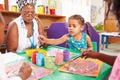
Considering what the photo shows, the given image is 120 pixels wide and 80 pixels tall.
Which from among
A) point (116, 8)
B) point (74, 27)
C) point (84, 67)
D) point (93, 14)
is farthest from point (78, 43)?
point (93, 14)

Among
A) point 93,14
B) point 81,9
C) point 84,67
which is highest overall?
point 81,9

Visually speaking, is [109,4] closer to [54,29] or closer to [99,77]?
[99,77]

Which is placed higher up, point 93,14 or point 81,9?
point 81,9

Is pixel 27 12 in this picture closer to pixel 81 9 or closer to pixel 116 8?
pixel 116 8

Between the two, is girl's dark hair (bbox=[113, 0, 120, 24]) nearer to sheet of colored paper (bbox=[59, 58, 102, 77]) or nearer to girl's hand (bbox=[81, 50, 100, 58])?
sheet of colored paper (bbox=[59, 58, 102, 77])

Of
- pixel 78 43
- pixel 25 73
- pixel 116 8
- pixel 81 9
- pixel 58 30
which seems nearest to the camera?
pixel 116 8

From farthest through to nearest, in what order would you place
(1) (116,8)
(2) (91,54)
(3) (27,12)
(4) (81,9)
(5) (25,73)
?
(4) (81,9)
(3) (27,12)
(2) (91,54)
(5) (25,73)
(1) (116,8)

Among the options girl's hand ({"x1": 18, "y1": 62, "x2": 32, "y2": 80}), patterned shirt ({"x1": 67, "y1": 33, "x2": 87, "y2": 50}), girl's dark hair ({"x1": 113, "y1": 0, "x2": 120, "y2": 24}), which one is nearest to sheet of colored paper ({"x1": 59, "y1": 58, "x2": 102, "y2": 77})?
girl's hand ({"x1": 18, "y1": 62, "x2": 32, "y2": 80})

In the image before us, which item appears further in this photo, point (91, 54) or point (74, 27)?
point (74, 27)

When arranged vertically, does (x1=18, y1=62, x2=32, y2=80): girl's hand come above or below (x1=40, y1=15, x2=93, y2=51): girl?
below

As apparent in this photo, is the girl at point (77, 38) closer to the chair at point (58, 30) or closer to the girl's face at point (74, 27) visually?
the girl's face at point (74, 27)

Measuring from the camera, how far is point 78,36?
6.93 feet

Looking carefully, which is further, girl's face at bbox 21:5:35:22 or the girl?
the girl

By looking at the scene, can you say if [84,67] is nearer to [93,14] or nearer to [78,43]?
[78,43]
